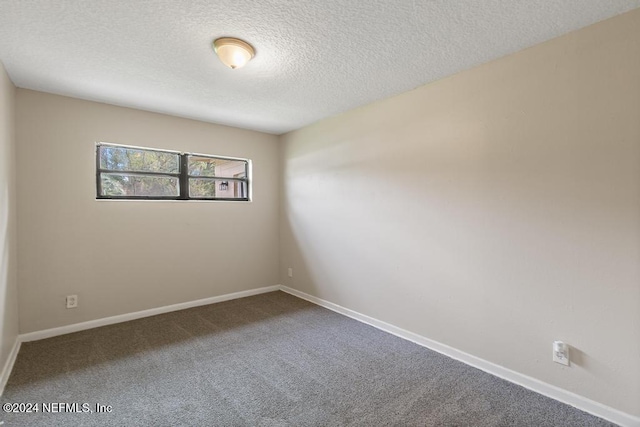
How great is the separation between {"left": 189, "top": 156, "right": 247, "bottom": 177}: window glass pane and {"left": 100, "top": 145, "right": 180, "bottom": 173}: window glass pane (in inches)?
7.5

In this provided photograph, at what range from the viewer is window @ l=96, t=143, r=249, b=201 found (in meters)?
3.23

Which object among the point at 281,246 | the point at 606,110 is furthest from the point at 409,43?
the point at 281,246

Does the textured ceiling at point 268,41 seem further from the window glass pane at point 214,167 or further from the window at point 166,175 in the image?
the window glass pane at point 214,167

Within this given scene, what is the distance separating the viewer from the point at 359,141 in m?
3.30

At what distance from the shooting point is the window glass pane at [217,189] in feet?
12.6

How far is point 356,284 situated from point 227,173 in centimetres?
232

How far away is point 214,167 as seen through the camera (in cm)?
401

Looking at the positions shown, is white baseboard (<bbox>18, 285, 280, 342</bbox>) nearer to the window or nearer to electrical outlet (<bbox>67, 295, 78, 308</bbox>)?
electrical outlet (<bbox>67, 295, 78, 308</bbox>)

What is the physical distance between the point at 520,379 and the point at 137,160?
409cm

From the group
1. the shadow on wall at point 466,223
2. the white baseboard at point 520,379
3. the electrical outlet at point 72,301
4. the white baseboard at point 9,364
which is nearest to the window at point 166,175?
the electrical outlet at point 72,301

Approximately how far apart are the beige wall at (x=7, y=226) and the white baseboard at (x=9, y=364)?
0.04m

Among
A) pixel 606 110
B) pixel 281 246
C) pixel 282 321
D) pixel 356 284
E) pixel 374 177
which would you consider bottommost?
pixel 282 321

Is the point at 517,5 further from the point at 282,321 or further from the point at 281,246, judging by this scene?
the point at 281,246

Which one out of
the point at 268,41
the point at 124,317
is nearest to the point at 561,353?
the point at 268,41
